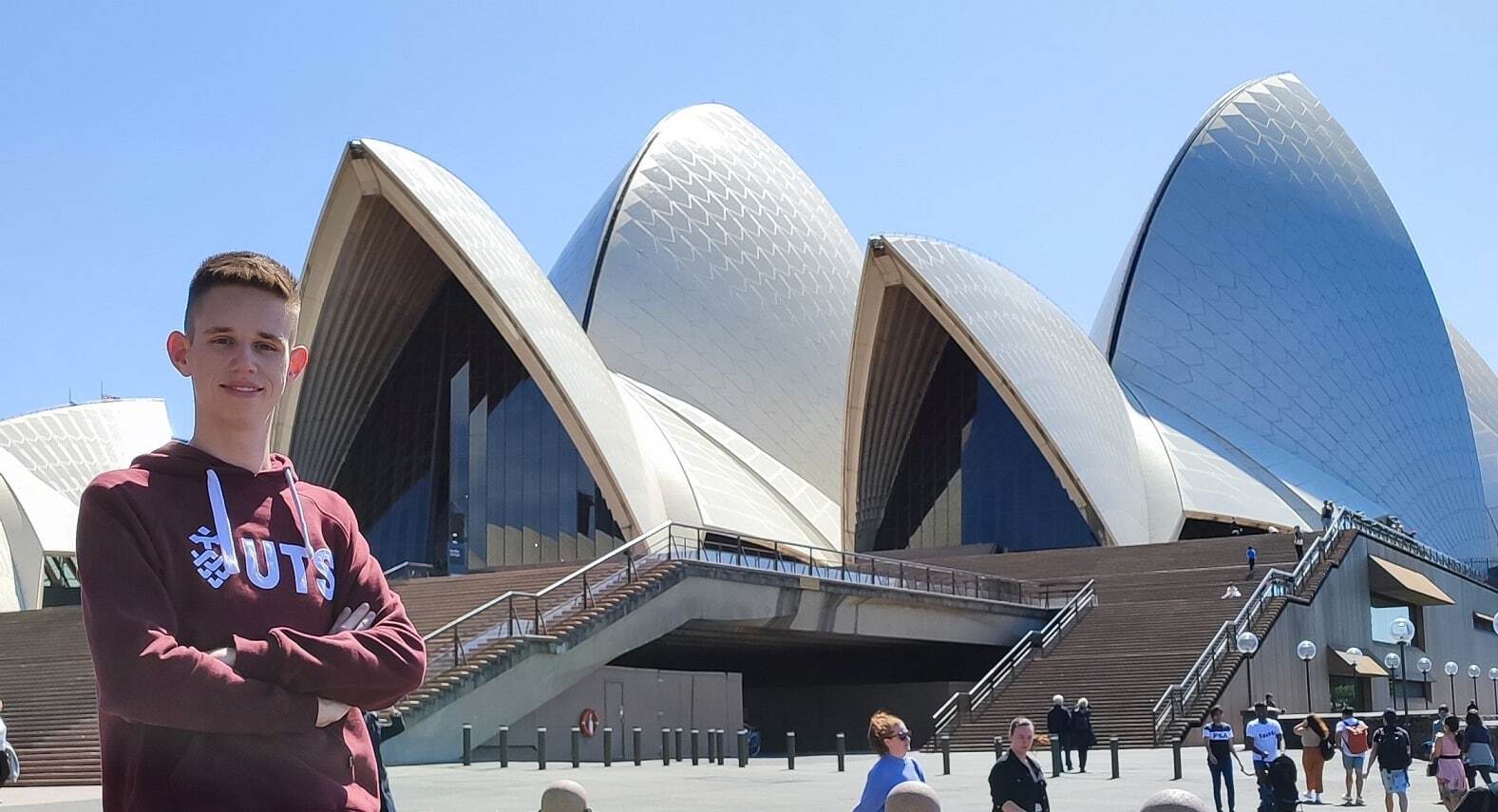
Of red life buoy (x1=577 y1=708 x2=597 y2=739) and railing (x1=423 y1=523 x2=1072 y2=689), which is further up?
railing (x1=423 y1=523 x2=1072 y2=689)

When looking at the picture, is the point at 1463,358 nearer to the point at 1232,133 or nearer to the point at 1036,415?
the point at 1232,133

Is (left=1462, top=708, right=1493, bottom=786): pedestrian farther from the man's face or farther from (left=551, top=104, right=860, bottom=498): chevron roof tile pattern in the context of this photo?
(left=551, top=104, right=860, bottom=498): chevron roof tile pattern

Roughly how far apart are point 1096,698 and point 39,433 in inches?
1865

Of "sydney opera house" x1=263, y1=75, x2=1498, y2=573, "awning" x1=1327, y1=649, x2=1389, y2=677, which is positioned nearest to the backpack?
"awning" x1=1327, y1=649, x2=1389, y2=677

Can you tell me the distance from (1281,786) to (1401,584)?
27.3 m

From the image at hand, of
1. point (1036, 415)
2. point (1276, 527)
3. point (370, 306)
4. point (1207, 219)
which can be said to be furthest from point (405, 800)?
point (1207, 219)

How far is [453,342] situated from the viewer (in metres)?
39.3

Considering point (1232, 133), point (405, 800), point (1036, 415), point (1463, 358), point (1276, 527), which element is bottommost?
point (405, 800)

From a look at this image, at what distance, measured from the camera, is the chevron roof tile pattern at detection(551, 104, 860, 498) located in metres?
45.5

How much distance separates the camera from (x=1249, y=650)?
25812mm

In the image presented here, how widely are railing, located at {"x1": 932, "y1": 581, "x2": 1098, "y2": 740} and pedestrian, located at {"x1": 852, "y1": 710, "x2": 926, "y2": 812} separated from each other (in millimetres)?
19374

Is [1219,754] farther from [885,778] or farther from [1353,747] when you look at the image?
[885,778]

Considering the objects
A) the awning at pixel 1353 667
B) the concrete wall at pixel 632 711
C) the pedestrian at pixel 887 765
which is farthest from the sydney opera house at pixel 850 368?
the pedestrian at pixel 887 765

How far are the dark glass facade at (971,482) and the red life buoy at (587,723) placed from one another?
2241cm
